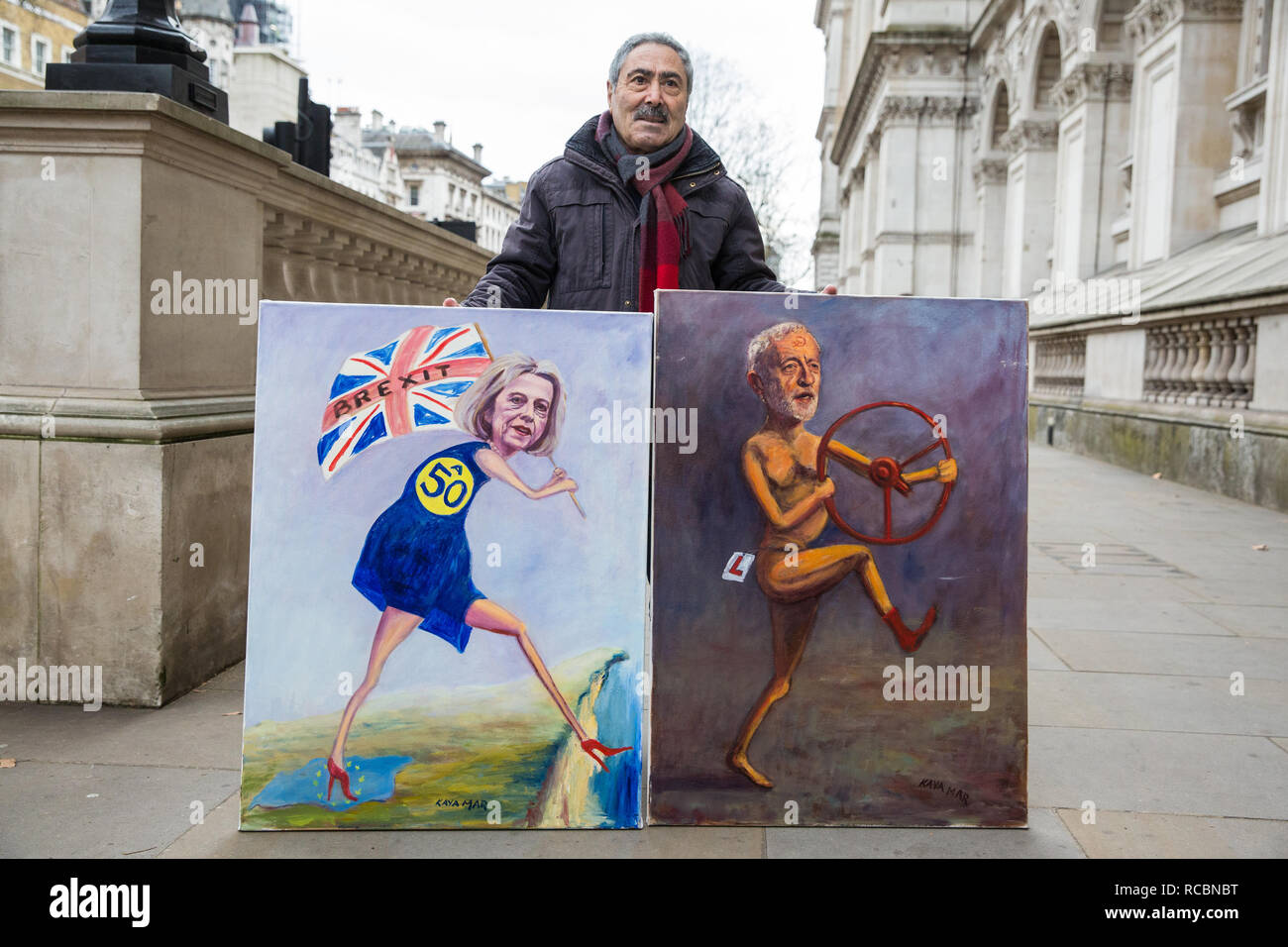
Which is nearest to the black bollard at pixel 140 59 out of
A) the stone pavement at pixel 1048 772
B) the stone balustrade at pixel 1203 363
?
the stone pavement at pixel 1048 772

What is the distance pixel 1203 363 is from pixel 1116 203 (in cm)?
966

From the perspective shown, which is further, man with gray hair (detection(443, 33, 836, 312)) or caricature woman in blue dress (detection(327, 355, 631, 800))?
man with gray hair (detection(443, 33, 836, 312))

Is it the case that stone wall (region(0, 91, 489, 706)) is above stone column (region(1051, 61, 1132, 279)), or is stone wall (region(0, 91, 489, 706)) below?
below

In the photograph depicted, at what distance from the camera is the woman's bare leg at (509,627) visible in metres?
3.17

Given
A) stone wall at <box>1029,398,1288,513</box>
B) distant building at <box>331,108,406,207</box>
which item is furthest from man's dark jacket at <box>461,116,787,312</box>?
distant building at <box>331,108,406,207</box>

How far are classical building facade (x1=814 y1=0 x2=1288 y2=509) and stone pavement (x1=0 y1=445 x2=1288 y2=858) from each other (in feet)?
17.2

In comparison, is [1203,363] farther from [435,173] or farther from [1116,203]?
[435,173]

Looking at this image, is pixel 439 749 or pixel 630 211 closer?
pixel 439 749

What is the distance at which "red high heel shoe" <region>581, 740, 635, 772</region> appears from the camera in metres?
3.19

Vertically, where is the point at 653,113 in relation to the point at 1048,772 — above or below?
above

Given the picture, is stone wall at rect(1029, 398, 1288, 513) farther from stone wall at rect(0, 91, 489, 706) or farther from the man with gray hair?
stone wall at rect(0, 91, 489, 706)

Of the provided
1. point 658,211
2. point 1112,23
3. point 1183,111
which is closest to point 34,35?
point 1112,23

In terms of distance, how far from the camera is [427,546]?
125 inches
